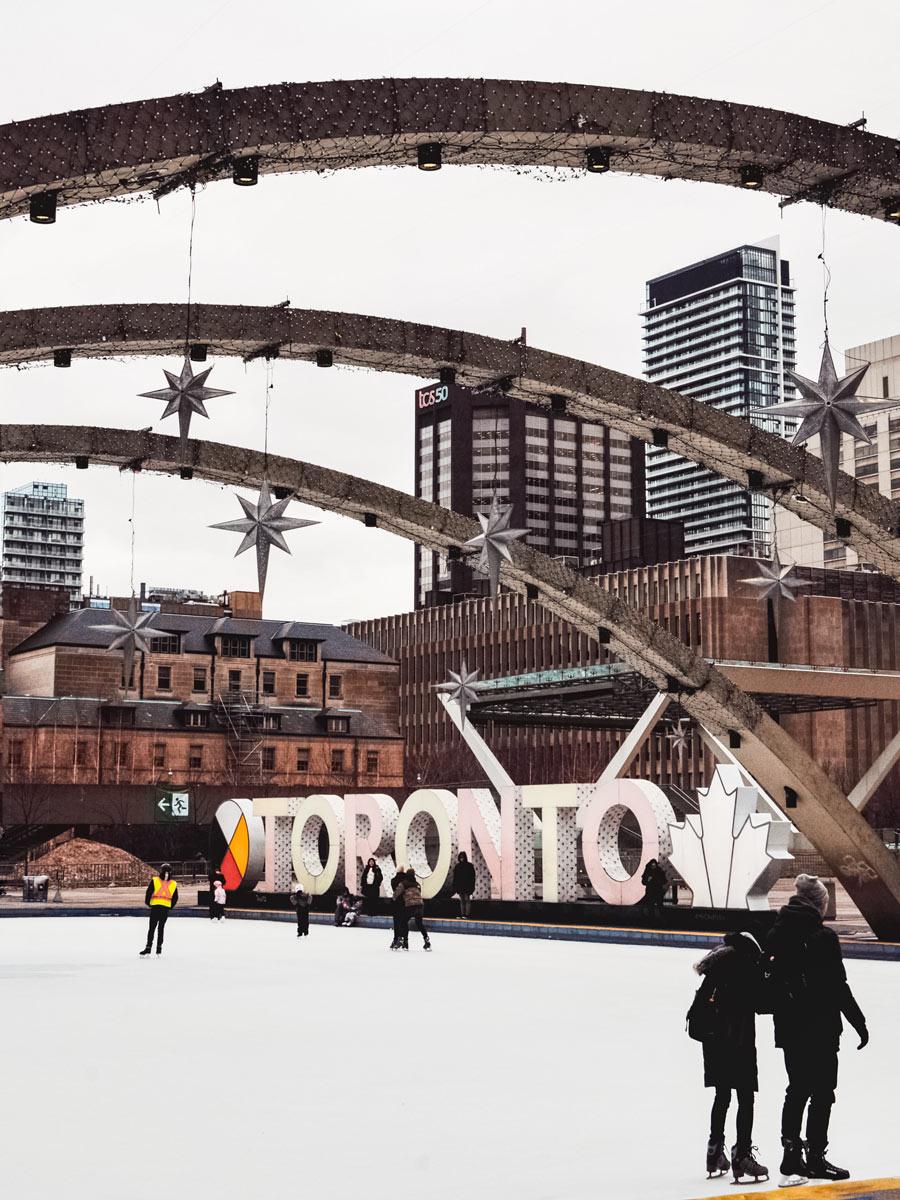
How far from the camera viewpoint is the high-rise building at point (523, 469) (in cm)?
18175

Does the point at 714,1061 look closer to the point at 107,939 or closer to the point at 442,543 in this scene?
the point at 442,543

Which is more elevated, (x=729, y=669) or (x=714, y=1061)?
(x=729, y=669)

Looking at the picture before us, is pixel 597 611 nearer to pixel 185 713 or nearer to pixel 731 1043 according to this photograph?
pixel 731 1043

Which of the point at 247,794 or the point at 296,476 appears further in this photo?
the point at 247,794

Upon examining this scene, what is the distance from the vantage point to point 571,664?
109 m

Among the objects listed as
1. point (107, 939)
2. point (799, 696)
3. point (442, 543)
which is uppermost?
point (442, 543)

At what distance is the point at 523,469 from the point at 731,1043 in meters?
178

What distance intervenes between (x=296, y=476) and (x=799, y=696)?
13552mm

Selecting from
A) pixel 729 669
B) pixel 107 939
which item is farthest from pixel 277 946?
pixel 729 669

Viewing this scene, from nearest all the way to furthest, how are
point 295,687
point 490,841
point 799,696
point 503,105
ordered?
point 503,105 < point 490,841 < point 799,696 < point 295,687

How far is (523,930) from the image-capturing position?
31.1m

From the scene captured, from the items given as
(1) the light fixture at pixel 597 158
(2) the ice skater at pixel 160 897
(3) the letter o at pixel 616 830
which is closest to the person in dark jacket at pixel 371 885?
(3) the letter o at pixel 616 830

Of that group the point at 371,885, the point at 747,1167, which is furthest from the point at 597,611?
the point at 747,1167

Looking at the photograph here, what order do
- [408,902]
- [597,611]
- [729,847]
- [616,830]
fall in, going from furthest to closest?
[616,830] → [597,611] → [729,847] → [408,902]
